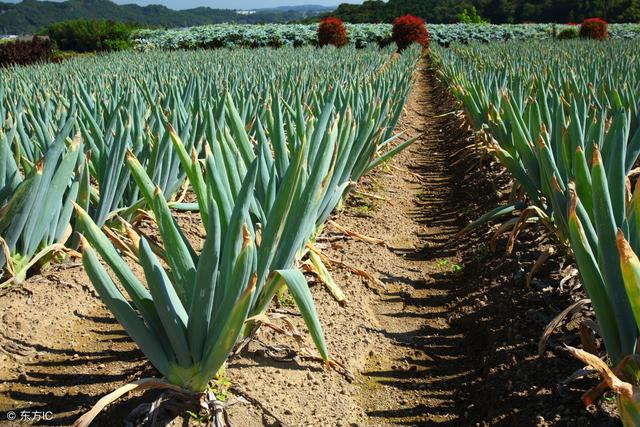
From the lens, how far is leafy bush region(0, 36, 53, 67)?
50.7 ft

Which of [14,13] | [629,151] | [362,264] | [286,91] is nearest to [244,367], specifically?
[362,264]

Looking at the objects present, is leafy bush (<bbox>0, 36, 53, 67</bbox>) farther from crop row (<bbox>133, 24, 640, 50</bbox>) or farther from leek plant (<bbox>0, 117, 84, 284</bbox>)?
leek plant (<bbox>0, 117, 84, 284</bbox>)

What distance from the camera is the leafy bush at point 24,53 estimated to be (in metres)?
15.5

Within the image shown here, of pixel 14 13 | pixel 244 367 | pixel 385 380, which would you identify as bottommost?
pixel 385 380

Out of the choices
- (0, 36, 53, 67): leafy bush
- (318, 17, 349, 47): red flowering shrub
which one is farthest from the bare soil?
(318, 17, 349, 47): red flowering shrub

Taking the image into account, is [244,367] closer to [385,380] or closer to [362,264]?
[385,380]

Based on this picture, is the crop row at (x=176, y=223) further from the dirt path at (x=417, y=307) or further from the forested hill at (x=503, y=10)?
the forested hill at (x=503, y=10)

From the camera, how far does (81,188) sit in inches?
102

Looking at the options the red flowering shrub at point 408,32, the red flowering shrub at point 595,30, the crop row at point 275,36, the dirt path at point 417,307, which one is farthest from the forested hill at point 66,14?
the dirt path at point 417,307

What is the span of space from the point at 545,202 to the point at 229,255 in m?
1.99

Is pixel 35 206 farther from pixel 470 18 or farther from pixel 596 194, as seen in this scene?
pixel 470 18

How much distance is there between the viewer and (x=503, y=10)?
55.0 meters

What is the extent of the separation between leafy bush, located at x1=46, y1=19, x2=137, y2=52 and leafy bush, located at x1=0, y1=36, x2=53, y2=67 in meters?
7.91

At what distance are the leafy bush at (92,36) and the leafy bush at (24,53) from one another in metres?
7.91
